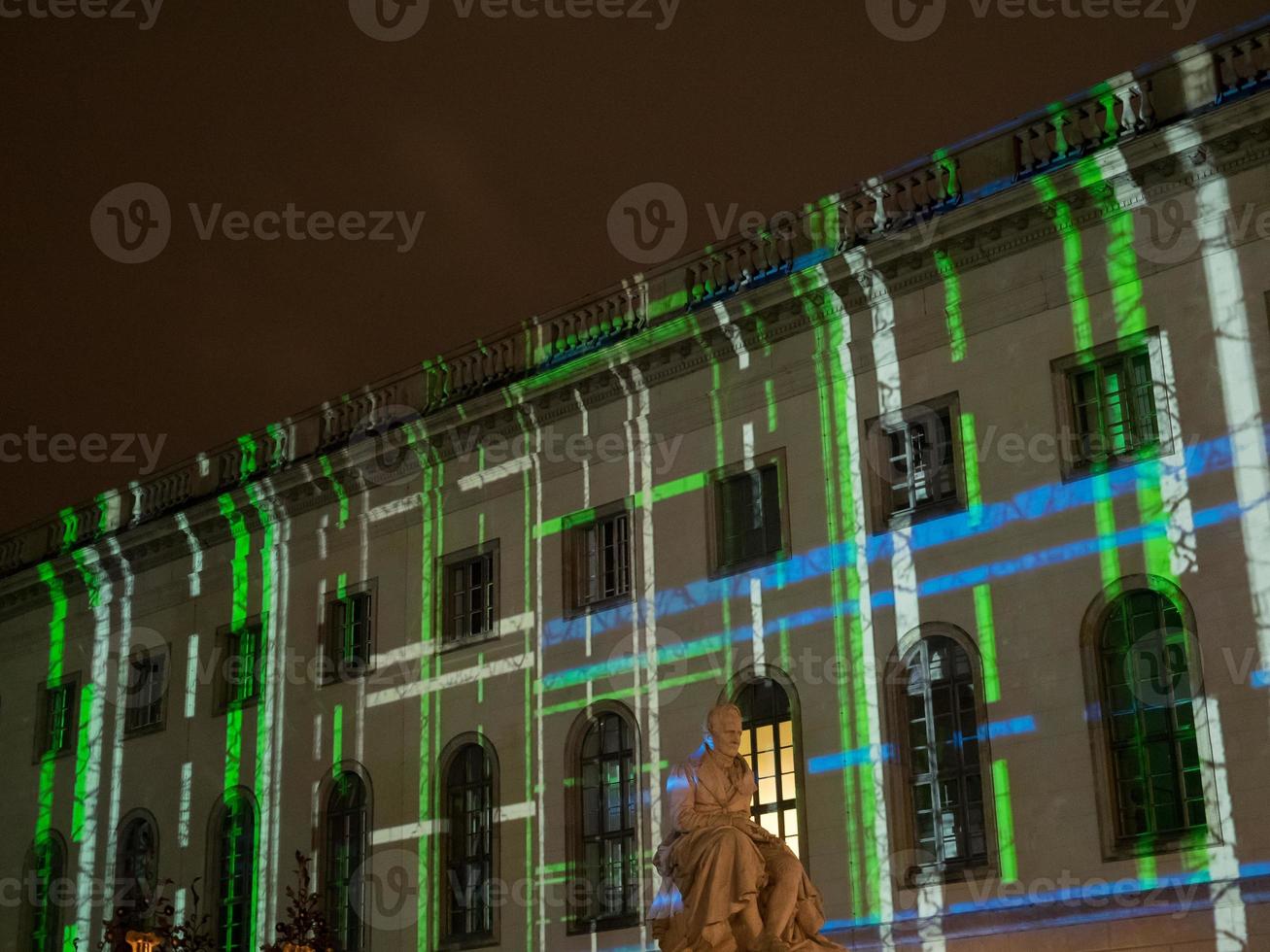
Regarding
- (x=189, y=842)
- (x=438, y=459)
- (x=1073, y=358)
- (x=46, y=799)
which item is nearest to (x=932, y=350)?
(x=1073, y=358)

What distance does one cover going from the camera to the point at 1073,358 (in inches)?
977

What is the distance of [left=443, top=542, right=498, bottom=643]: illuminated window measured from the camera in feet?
105

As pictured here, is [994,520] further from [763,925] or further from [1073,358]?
[763,925]

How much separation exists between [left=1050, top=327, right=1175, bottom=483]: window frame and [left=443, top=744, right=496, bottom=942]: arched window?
1102 centimetres

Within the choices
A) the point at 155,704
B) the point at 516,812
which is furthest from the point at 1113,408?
the point at 155,704

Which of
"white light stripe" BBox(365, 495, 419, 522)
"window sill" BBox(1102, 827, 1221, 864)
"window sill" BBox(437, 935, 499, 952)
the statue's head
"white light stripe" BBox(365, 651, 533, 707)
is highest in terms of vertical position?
"white light stripe" BBox(365, 495, 419, 522)

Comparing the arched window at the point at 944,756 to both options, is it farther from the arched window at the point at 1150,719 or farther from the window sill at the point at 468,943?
the window sill at the point at 468,943

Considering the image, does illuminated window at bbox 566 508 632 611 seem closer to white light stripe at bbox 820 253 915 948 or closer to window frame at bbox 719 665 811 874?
window frame at bbox 719 665 811 874

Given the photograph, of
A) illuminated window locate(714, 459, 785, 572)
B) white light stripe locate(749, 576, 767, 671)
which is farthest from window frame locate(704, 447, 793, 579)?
white light stripe locate(749, 576, 767, 671)

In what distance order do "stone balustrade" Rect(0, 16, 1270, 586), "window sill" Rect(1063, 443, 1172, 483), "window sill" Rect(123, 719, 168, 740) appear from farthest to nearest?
"window sill" Rect(123, 719, 168, 740) → "stone balustrade" Rect(0, 16, 1270, 586) → "window sill" Rect(1063, 443, 1172, 483)

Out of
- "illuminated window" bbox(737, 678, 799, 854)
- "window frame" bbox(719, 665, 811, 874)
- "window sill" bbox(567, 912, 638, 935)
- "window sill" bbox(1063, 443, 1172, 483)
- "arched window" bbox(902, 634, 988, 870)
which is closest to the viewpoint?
"window sill" bbox(1063, 443, 1172, 483)

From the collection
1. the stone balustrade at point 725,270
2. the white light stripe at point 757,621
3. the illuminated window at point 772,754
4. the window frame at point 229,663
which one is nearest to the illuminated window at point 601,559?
the white light stripe at point 757,621

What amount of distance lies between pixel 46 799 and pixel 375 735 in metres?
10.5

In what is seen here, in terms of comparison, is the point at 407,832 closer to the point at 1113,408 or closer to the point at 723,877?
the point at 1113,408
